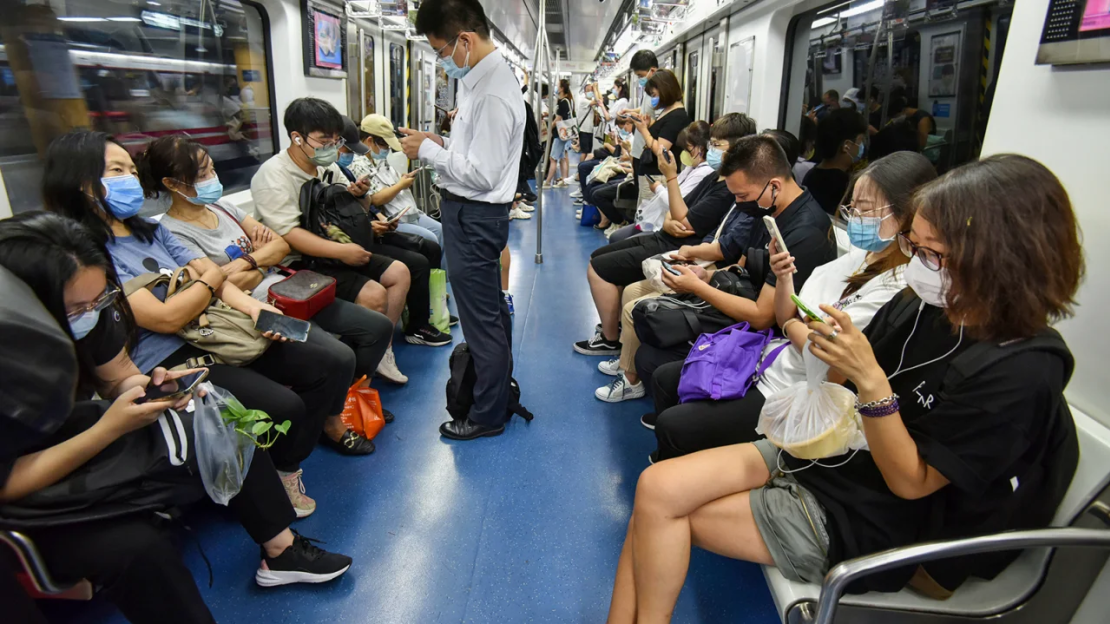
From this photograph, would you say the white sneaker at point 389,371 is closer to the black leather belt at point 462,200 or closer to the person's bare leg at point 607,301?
the black leather belt at point 462,200

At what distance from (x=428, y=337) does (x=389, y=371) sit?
62 centimetres

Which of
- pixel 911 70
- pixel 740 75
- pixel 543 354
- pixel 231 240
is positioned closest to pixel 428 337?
pixel 543 354

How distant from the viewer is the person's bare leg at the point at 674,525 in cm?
157

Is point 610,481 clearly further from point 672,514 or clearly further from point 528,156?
point 528,156

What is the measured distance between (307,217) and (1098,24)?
311 centimetres

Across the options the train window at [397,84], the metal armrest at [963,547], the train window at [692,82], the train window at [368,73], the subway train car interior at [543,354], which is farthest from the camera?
the train window at [692,82]

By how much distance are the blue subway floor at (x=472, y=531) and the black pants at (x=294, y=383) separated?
1.11ft

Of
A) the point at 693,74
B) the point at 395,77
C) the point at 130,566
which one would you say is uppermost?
the point at 693,74

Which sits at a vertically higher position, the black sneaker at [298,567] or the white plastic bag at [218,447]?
the white plastic bag at [218,447]

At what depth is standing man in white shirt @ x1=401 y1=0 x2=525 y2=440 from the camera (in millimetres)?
2545

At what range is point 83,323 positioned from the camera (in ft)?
4.98

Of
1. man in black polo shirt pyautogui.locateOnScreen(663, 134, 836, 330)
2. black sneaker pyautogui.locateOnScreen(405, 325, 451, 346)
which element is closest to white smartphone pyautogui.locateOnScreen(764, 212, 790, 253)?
man in black polo shirt pyautogui.locateOnScreen(663, 134, 836, 330)

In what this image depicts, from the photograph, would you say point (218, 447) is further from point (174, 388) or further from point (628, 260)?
point (628, 260)

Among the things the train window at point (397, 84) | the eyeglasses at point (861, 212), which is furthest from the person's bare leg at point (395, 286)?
the train window at point (397, 84)
